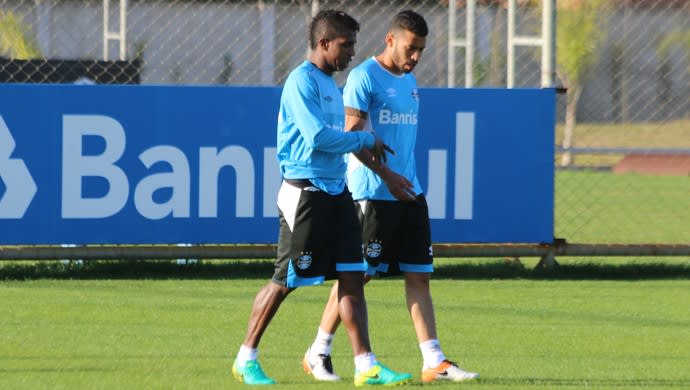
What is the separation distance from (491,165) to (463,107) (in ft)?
Result: 1.61

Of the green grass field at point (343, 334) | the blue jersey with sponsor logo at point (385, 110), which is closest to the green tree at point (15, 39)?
the green grass field at point (343, 334)

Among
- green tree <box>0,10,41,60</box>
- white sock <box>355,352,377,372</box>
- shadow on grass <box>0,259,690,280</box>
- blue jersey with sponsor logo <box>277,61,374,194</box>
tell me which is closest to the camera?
blue jersey with sponsor logo <box>277,61,374,194</box>

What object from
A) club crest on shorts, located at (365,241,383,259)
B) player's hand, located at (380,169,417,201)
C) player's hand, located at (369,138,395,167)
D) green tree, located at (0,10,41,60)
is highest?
green tree, located at (0,10,41,60)

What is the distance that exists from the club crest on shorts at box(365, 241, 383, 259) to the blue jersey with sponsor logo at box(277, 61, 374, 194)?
428 millimetres

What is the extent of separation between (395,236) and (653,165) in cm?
2260

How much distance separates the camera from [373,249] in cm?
729

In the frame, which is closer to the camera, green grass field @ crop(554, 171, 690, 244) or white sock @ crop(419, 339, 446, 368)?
white sock @ crop(419, 339, 446, 368)

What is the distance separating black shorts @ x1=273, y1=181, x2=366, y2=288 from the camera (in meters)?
6.86

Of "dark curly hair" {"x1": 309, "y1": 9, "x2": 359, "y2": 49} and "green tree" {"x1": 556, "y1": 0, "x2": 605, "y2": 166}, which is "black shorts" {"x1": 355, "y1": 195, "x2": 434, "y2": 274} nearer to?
"dark curly hair" {"x1": 309, "y1": 9, "x2": 359, "y2": 49}

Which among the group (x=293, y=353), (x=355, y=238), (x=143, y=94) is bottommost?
(x=293, y=353)

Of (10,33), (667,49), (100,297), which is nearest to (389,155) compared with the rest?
(100,297)

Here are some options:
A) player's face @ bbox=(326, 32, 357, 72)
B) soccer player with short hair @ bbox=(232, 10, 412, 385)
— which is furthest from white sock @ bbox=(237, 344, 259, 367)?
player's face @ bbox=(326, 32, 357, 72)

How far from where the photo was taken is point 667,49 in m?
38.4

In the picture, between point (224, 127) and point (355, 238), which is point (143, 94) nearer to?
point (224, 127)
